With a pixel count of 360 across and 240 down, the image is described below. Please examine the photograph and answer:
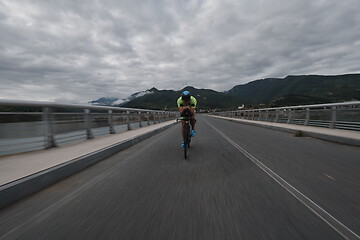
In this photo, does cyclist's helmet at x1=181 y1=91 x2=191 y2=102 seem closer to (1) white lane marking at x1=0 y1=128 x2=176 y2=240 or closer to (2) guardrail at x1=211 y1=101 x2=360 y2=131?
(1) white lane marking at x1=0 y1=128 x2=176 y2=240

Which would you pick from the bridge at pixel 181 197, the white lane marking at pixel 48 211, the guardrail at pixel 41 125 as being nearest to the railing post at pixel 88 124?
the guardrail at pixel 41 125

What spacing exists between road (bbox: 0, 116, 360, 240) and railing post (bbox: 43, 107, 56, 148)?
8.84 ft

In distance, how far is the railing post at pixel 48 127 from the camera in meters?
5.37

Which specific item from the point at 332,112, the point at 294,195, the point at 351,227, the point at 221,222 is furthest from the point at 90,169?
the point at 332,112

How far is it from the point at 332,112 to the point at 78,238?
12400mm

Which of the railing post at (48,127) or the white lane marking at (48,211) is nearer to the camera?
the white lane marking at (48,211)

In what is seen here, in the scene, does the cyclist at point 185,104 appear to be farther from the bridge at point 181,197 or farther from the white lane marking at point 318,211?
the white lane marking at point 318,211

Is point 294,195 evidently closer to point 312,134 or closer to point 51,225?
point 51,225

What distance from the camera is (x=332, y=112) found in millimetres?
9906

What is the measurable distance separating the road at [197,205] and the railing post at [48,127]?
8.84ft

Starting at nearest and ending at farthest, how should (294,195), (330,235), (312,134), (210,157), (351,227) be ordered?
(330,235), (351,227), (294,195), (210,157), (312,134)

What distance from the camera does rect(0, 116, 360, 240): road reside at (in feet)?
5.89

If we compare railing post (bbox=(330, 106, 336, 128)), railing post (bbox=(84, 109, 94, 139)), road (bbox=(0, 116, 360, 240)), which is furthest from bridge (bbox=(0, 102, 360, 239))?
railing post (bbox=(330, 106, 336, 128))

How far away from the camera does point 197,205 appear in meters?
2.31
